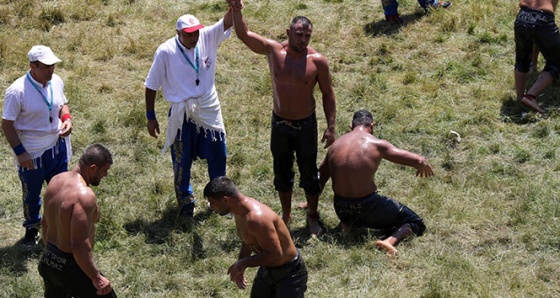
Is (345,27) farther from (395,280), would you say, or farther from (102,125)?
(395,280)

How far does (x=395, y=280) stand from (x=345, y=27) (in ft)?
19.1

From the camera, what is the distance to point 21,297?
6758 mm

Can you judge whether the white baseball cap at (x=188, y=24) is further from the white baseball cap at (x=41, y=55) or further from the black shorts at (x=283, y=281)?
the black shorts at (x=283, y=281)

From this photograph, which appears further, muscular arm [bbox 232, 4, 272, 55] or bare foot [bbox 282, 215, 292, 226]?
bare foot [bbox 282, 215, 292, 226]

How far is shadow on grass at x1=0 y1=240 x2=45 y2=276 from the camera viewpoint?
7133 mm

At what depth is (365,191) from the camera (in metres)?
7.34

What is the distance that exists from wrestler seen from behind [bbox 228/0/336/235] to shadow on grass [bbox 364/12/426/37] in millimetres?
4474

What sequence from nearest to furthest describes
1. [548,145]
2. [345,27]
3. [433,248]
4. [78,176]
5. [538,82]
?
[78,176]
[433,248]
[548,145]
[538,82]
[345,27]

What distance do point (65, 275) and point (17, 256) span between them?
1757mm

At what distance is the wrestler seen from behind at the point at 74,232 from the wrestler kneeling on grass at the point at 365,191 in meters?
2.27

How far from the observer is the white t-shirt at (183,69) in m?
7.53

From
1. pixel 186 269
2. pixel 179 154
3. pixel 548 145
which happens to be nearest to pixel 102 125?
pixel 179 154

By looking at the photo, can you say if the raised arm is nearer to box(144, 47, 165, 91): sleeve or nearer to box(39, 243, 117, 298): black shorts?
box(144, 47, 165, 91): sleeve

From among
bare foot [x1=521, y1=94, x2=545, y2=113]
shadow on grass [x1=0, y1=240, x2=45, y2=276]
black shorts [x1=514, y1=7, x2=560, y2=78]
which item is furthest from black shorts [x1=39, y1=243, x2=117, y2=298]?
black shorts [x1=514, y1=7, x2=560, y2=78]
